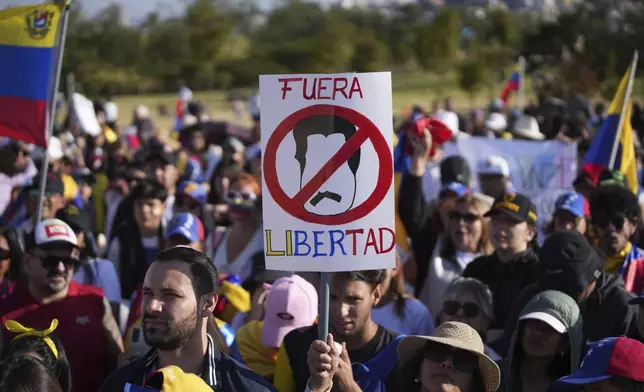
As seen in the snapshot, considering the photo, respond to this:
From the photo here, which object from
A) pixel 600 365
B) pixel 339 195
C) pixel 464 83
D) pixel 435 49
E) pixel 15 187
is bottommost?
pixel 600 365

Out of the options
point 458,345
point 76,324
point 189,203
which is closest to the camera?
point 458,345

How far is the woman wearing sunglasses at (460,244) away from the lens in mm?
7074

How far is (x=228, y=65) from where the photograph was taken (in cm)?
6906

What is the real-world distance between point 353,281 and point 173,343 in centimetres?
108

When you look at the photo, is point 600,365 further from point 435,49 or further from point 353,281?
point 435,49

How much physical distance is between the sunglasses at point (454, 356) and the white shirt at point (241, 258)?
116 inches

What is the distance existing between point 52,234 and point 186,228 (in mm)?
1267

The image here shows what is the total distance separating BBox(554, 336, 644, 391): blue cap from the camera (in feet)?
13.0

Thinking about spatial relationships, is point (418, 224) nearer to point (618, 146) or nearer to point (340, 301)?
point (618, 146)

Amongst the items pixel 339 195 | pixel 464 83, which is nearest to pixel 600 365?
pixel 339 195

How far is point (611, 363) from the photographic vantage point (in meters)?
4.00

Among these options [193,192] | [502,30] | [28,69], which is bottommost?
[193,192]

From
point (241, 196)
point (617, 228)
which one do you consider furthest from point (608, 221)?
point (241, 196)

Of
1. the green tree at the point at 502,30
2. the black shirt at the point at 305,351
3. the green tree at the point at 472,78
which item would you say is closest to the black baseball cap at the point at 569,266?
the black shirt at the point at 305,351
